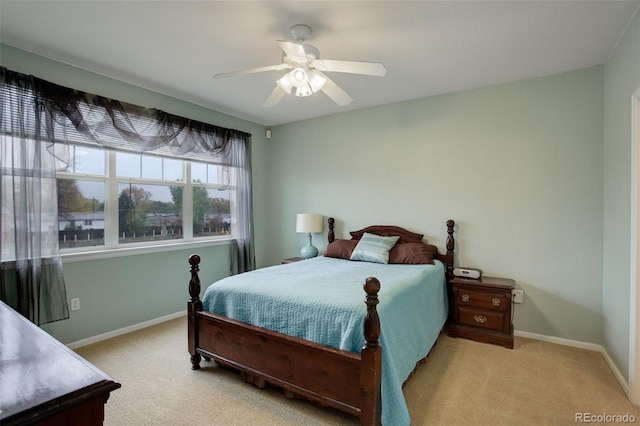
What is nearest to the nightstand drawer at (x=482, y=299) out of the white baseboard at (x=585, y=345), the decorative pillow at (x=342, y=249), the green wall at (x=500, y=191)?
the green wall at (x=500, y=191)

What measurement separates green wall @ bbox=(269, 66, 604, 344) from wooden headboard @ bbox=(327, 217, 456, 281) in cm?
9

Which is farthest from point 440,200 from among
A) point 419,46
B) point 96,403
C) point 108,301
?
point 108,301

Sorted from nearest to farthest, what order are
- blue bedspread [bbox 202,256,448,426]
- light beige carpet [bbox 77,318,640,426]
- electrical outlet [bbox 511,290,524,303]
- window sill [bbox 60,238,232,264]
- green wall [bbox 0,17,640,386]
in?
blue bedspread [bbox 202,256,448,426] → light beige carpet [bbox 77,318,640,426] → green wall [bbox 0,17,640,386] → window sill [bbox 60,238,232,264] → electrical outlet [bbox 511,290,524,303]

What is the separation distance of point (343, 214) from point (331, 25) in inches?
95.6

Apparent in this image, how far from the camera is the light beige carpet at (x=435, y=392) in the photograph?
1879 mm

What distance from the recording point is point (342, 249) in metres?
3.72

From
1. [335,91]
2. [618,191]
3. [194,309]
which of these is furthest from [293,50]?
[618,191]

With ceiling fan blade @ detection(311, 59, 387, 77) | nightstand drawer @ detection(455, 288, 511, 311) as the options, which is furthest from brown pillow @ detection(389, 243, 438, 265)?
ceiling fan blade @ detection(311, 59, 387, 77)

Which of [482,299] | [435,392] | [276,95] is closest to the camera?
[435,392]

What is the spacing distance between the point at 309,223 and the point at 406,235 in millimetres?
1266

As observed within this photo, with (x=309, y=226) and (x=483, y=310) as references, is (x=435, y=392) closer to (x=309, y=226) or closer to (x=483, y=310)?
(x=483, y=310)

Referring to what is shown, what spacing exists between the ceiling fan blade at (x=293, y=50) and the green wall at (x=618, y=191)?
2.17 m

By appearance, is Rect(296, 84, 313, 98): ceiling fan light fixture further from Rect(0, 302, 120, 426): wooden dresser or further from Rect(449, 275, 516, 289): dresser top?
Rect(449, 275, 516, 289): dresser top

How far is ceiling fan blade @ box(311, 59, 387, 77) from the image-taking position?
79.1 inches
